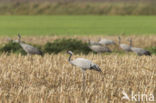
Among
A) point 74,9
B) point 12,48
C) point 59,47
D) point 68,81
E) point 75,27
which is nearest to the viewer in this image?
point 68,81

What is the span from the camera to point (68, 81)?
13.1m

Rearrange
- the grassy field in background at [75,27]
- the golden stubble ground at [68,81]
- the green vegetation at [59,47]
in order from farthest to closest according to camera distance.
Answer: the grassy field in background at [75,27] → the green vegetation at [59,47] → the golden stubble ground at [68,81]

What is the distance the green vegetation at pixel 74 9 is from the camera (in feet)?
279

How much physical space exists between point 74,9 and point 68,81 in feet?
248

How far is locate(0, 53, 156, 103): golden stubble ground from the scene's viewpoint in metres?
10.4

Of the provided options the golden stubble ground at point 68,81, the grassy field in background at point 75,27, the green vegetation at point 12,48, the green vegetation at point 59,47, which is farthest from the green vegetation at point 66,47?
the grassy field in background at point 75,27

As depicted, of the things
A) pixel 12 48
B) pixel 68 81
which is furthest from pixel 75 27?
pixel 68 81

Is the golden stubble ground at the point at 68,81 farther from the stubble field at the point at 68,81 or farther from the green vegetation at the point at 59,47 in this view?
the green vegetation at the point at 59,47

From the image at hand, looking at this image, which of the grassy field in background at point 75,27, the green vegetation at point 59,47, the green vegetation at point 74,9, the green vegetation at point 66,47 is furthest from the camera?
the green vegetation at point 74,9

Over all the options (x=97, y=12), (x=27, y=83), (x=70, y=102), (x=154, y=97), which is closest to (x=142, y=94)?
(x=154, y=97)

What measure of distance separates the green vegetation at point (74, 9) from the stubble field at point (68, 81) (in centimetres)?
6733

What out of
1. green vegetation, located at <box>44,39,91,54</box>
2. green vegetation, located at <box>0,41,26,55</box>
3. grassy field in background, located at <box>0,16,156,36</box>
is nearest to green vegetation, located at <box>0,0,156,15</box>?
grassy field in background, located at <box>0,16,156,36</box>

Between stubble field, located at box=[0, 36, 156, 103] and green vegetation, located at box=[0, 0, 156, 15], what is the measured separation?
67.3 m

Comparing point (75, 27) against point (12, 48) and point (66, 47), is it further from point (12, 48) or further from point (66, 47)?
point (12, 48)
